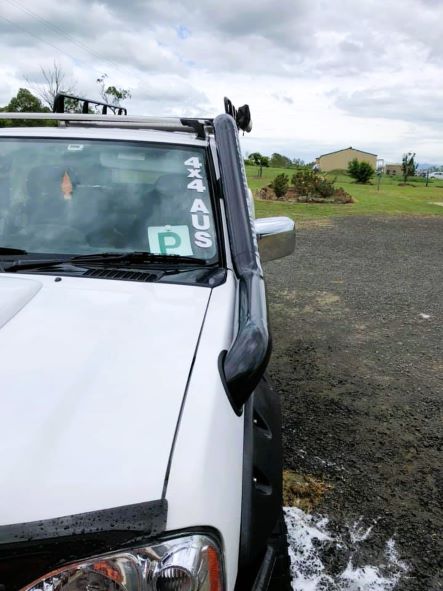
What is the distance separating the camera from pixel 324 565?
219 cm

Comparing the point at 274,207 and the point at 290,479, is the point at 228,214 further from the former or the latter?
the point at 274,207

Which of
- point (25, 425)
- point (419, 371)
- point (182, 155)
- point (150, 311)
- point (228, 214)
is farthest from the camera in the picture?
point (419, 371)

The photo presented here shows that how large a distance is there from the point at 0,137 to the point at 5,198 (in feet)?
1.39

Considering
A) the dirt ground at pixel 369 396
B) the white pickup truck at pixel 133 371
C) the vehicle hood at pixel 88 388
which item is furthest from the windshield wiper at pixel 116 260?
the dirt ground at pixel 369 396

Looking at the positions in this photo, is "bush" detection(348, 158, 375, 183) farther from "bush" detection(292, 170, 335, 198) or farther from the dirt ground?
the dirt ground

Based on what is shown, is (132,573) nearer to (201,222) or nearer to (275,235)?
(201,222)

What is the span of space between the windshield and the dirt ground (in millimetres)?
1534

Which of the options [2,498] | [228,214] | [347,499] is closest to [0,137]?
[228,214]

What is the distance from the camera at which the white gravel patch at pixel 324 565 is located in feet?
6.87

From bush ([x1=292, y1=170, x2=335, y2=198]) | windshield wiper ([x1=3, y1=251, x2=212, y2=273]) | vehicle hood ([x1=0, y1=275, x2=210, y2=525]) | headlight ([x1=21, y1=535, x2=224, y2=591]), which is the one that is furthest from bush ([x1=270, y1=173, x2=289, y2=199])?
headlight ([x1=21, y1=535, x2=224, y2=591])

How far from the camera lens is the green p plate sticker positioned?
217 cm

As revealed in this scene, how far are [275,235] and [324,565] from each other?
1690 millimetres

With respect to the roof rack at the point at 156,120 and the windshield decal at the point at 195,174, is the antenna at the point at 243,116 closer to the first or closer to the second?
the roof rack at the point at 156,120

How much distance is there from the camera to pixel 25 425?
1153 millimetres
